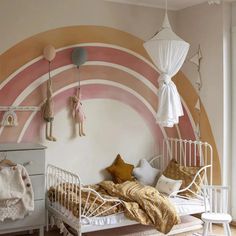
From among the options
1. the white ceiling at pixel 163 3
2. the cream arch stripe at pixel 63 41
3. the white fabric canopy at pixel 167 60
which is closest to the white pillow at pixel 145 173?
the white fabric canopy at pixel 167 60

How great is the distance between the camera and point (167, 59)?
14.2 feet

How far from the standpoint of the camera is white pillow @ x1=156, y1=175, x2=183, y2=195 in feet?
14.6

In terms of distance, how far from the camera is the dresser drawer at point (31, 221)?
12.2ft

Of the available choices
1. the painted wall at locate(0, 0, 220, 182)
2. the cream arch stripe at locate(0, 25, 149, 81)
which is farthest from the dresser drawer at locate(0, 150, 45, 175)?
the cream arch stripe at locate(0, 25, 149, 81)

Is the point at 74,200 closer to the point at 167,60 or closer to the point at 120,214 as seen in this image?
the point at 120,214

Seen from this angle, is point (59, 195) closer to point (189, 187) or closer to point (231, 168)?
point (189, 187)

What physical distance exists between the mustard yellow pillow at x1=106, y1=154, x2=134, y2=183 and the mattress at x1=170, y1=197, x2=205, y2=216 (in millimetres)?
675

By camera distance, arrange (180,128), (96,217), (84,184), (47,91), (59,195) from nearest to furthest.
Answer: (96,217), (59,195), (47,91), (84,184), (180,128)

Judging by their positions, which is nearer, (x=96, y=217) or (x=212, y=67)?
(x=96, y=217)

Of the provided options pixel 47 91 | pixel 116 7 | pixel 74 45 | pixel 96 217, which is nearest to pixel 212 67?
pixel 116 7

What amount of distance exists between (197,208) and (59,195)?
5.05ft

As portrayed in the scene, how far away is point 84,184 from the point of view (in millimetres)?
4668

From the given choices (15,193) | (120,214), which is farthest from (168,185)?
(15,193)

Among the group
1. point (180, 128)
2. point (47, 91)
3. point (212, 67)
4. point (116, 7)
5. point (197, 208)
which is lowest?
point (197, 208)
